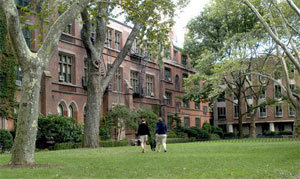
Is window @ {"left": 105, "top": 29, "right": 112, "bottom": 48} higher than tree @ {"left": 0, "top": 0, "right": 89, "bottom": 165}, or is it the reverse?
window @ {"left": 105, "top": 29, "right": 112, "bottom": 48}

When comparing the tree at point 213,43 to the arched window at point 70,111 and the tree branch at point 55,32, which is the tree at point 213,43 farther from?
the tree branch at point 55,32

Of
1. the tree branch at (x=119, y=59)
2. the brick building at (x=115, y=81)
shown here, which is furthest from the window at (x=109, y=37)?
the tree branch at (x=119, y=59)

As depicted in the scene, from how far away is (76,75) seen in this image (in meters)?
33.7

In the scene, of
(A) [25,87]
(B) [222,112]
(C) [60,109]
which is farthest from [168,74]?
(A) [25,87]

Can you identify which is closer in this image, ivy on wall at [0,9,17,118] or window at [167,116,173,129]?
ivy on wall at [0,9,17,118]

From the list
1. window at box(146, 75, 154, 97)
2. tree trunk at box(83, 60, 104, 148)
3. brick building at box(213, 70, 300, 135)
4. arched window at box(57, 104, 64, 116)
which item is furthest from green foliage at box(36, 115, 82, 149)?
brick building at box(213, 70, 300, 135)

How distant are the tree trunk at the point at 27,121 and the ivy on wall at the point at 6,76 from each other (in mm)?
14409

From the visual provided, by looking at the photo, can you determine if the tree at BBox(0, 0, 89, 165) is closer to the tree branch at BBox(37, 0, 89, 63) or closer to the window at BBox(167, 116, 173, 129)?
the tree branch at BBox(37, 0, 89, 63)

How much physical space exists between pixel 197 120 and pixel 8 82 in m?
35.2

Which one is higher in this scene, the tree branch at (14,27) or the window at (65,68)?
the window at (65,68)

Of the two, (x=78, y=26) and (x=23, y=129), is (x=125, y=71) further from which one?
(x=23, y=129)

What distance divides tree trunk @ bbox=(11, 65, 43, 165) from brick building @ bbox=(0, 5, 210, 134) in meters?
14.8

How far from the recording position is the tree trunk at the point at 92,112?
76.7 ft

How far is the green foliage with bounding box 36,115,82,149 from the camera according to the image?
26539mm
